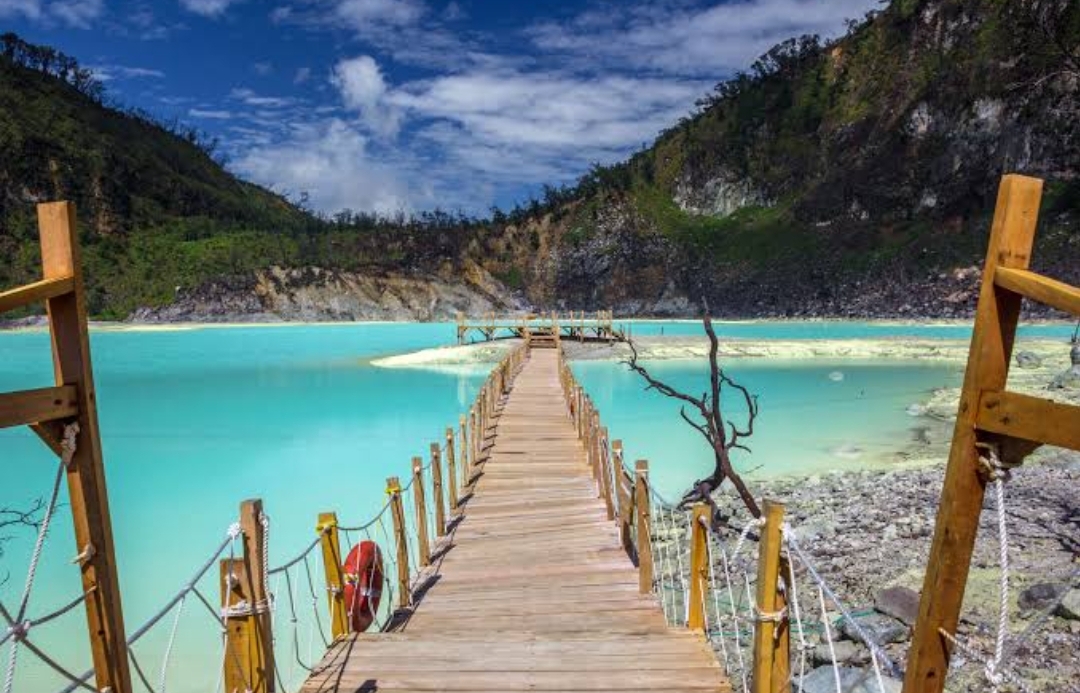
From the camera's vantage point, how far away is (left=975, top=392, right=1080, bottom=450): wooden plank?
1.71m

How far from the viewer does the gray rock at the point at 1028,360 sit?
82.0ft

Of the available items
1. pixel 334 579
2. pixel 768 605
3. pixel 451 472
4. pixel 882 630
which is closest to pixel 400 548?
pixel 334 579

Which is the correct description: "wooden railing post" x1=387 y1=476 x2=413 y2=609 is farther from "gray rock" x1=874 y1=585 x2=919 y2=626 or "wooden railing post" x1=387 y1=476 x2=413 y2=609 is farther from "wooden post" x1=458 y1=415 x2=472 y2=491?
"gray rock" x1=874 y1=585 x2=919 y2=626

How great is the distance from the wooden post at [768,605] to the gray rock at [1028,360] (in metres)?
27.2

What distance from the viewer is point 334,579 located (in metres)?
4.41

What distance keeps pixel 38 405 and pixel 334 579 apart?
2.79 m

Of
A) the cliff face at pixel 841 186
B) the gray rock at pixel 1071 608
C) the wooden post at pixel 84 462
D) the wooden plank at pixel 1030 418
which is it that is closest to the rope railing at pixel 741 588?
the wooden plank at pixel 1030 418

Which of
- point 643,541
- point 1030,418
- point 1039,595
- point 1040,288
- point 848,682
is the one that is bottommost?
point 848,682

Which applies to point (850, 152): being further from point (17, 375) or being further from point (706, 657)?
point (706, 657)

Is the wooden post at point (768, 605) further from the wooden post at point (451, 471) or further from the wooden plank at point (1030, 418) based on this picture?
the wooden post at point (451, 471)

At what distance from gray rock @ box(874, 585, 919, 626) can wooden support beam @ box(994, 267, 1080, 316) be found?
179 inches

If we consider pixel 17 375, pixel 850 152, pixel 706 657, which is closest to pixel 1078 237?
pixel 850 152

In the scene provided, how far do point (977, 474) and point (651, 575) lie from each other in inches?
140

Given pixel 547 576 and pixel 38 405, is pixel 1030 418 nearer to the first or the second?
pixel 38 405
